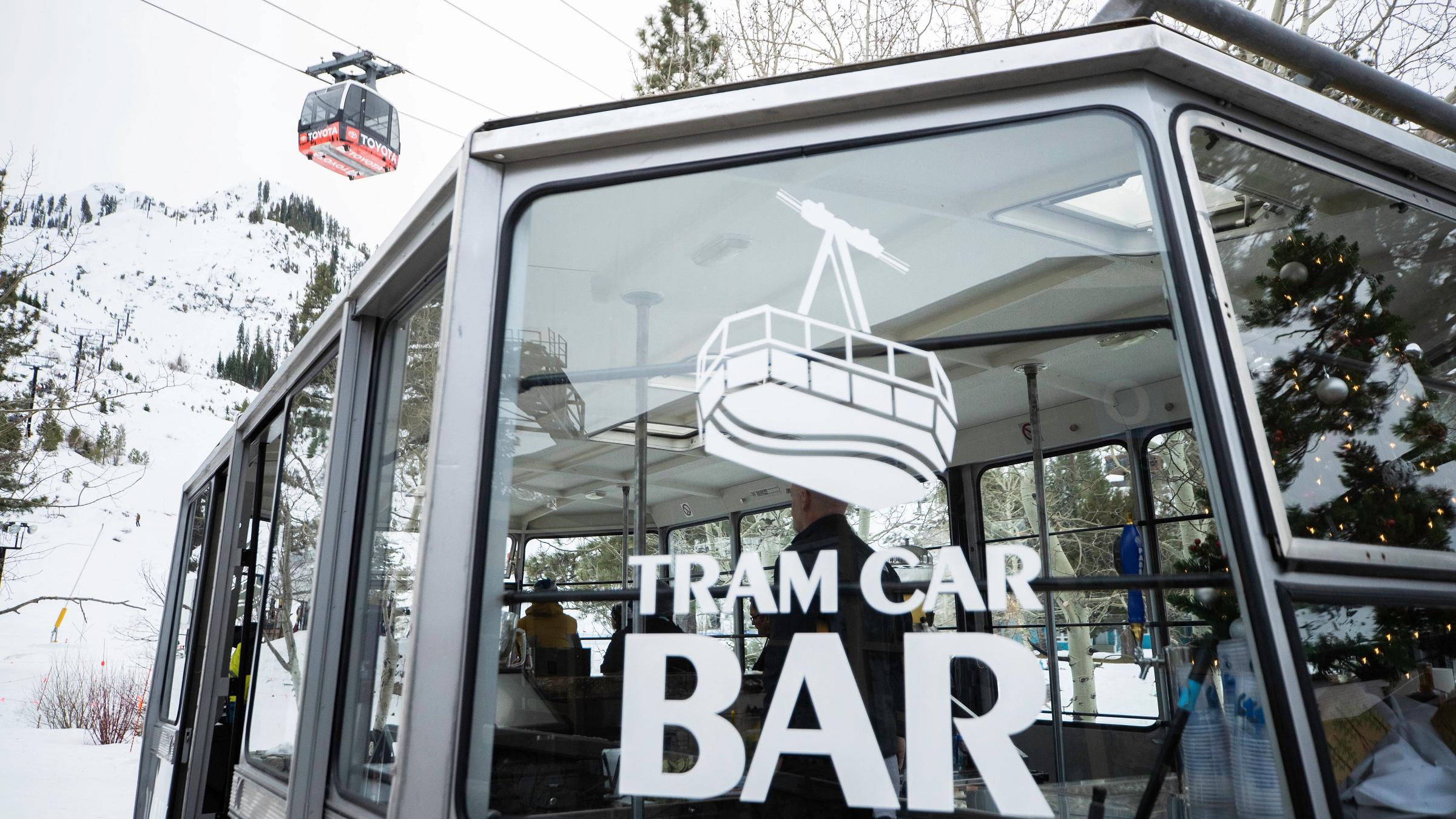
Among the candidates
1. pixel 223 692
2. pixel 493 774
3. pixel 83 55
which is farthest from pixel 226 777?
pixel 83 55

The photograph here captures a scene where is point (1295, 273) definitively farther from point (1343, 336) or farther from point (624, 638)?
point (624, 638)

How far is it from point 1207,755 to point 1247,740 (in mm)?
85

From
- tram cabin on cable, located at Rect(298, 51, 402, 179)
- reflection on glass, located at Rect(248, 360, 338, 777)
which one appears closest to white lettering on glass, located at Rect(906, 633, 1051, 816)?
reflection on glass, located at Rect(248, 360, 338, 777)

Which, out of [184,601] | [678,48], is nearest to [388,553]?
[184,601]

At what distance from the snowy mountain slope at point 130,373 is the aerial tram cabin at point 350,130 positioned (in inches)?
246

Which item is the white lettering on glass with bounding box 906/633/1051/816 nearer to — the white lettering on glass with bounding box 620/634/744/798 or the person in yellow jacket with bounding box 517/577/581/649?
the white lettering on glass with bounding box 620/634/744/798

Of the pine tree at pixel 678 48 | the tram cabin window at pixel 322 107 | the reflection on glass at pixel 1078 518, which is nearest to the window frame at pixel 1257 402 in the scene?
the reflection on glass at pixel 1078 518

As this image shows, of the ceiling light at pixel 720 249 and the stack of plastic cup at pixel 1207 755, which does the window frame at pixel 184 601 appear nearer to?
the ceiling light at pixel 720 249

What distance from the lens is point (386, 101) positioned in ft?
74.7

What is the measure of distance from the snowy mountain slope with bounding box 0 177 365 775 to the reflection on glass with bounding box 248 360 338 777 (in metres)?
9.19

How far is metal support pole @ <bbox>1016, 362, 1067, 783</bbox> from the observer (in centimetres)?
210

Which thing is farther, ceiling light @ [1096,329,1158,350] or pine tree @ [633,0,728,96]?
pine tree @ [633,0,728,96]

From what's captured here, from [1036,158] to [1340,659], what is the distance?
42.2 inches

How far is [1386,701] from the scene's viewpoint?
1871 millimetres
